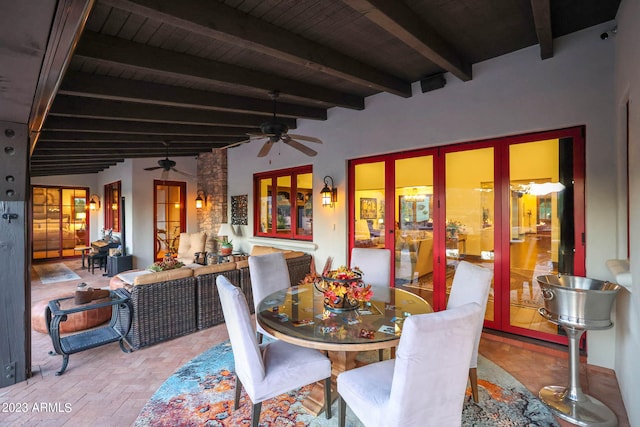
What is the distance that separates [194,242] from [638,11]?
766 centimetres

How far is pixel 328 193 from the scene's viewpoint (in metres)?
A: 5.09

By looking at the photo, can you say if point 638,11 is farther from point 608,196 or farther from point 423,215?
point 423,215

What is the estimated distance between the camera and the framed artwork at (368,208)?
485 cm

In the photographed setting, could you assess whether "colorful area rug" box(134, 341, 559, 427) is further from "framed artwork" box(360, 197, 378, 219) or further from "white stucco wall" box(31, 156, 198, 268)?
"white stucco wall" box(31, 156, 198, 268)

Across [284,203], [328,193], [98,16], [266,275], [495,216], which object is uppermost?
[98,16]

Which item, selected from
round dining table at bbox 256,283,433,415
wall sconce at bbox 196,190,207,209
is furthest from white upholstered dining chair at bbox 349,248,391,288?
wall sconce at bbox 196,190,207,209

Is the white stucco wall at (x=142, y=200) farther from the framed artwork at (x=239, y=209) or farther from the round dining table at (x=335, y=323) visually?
the round dining table at (x=335, y=323)

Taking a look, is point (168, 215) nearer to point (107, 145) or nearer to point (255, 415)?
point (107, 145)

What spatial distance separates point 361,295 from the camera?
2396 millimetres

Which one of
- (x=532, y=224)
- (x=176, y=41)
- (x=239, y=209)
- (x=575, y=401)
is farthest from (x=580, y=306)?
(x=239, y=209)

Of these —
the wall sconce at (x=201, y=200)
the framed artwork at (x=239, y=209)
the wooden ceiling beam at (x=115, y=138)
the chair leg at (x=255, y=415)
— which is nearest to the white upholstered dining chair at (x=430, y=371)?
the chair leg at (x=255, y=415)

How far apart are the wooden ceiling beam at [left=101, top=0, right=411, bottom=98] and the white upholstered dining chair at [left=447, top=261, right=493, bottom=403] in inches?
→ 90.5

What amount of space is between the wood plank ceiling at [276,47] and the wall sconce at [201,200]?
3.60 meters

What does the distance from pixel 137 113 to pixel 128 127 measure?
2.70ft
